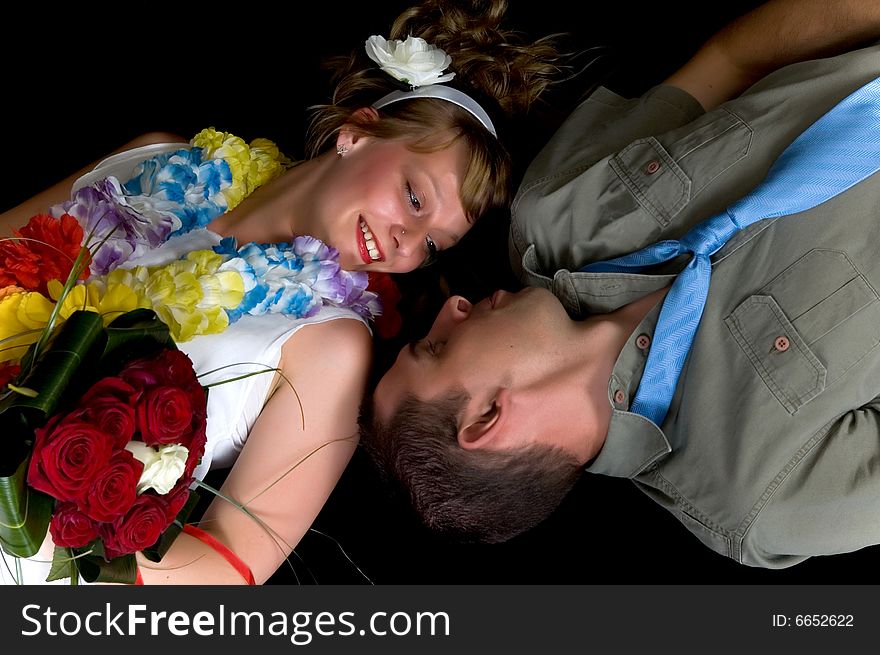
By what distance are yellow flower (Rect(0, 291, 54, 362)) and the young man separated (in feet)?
2.22

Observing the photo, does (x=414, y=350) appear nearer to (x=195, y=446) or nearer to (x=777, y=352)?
(x=195, y=446)

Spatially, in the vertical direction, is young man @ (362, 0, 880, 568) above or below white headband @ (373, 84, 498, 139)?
below

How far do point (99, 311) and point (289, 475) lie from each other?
0.55 meters

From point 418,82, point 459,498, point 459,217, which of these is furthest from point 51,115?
point 459,498

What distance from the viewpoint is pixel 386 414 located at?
5.85 feet

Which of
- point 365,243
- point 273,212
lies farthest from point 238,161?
point 365,243

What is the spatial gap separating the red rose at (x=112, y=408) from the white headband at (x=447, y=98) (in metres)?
1.13

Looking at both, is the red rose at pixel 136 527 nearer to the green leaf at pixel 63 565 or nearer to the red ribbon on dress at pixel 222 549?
the green leaf at pixel 63 565

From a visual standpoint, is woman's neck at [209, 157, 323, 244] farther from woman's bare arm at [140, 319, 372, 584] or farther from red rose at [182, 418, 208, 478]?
red rose at [182, 418, 208, 478]

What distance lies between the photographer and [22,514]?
1.28m

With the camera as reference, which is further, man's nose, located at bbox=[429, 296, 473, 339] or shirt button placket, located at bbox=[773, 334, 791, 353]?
man's nose, located at bbox=[429, 296, 473, 339]

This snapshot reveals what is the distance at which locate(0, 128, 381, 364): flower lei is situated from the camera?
1.49m

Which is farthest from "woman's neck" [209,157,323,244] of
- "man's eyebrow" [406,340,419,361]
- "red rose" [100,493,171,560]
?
"red rose" [100,493,171,560]

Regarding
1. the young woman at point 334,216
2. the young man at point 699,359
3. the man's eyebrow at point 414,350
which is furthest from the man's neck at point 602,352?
the young woman at point 334,216
